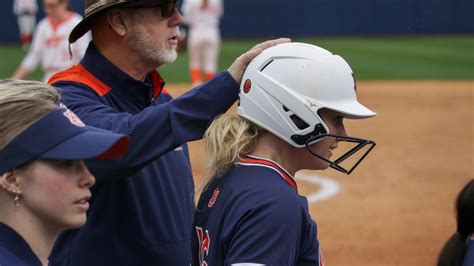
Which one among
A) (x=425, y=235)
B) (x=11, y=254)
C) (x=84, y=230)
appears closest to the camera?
(x=11, y=254)

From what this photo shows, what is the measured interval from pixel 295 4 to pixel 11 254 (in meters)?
24.6

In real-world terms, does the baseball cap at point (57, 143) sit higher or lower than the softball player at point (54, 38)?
higher

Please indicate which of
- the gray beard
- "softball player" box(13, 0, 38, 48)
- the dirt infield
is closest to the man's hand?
the gray beard

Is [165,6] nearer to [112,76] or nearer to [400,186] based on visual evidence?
[112,76]

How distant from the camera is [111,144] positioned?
8.09ft

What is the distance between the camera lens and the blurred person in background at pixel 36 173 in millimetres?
2312

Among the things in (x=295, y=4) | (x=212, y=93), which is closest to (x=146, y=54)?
(x=212, y=93)

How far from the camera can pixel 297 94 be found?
3.00m

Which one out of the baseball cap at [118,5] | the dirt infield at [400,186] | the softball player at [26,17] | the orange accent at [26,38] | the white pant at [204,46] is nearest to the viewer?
the baseball cap at [118,5]

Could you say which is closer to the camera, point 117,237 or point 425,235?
point 117,237

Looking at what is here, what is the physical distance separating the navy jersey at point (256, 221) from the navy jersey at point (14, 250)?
0.71 m

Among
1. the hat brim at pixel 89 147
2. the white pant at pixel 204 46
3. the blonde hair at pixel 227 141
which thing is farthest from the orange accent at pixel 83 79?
the white pant at pixel 204 46

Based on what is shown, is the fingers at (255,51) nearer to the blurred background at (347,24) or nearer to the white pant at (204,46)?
the white pant at (204,46)

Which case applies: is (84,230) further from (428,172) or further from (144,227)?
(428,172)
